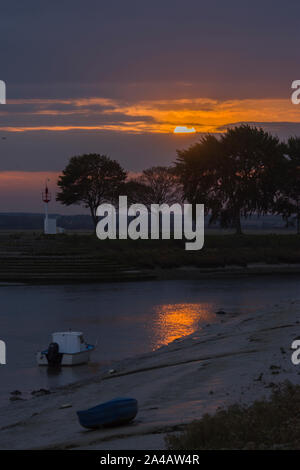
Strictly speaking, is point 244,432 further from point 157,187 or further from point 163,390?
point 157,187

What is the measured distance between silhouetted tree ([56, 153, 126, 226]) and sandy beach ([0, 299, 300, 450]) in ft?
260

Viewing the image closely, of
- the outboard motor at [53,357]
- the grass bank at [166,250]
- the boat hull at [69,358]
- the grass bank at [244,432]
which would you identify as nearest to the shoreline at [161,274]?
the grass bank at [166,250]

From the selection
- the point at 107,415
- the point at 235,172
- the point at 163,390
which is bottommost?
the point at 163,390

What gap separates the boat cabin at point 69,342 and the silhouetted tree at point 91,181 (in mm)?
80103

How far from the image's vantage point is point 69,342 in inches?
915

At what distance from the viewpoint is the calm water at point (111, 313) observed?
902 inches

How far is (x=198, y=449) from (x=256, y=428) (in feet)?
3.33

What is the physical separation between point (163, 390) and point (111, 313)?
72.1ft

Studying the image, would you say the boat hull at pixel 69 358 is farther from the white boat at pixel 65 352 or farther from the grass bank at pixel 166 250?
the grass bank at pixel 166 250

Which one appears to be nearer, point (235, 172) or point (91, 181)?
point (235, 172)

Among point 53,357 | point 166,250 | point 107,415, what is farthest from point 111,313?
point 166,250

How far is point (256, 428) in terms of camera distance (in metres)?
10.5

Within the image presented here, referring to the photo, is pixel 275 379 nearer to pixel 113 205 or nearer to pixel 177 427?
pixel 177 427
